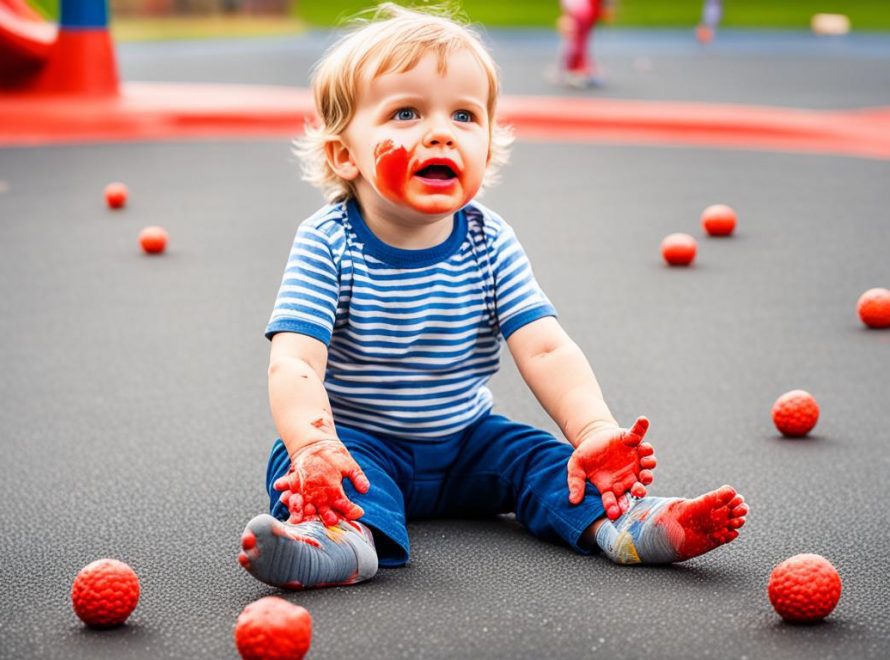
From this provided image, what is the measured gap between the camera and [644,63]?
550 inches

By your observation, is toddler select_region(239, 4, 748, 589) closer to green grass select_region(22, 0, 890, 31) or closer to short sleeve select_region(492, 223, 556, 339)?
short sleeve select_region(492, 223, 556, 339)

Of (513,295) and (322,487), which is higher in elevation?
(513,295)

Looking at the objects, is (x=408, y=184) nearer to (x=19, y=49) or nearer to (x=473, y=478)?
(x=473, y=478)

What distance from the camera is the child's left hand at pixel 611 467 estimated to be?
6.86ft

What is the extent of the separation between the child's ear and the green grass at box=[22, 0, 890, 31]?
64.1ft

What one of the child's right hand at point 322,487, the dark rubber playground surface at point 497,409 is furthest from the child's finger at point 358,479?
the dark rubber playground surface at point 497,409

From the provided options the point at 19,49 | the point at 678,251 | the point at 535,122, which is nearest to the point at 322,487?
the point at 678,251

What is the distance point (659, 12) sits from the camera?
78.0 feet

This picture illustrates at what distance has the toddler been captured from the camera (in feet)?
6.98

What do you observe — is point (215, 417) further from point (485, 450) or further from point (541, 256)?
point (541, 256)

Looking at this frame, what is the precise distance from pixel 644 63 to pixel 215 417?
1158 cm

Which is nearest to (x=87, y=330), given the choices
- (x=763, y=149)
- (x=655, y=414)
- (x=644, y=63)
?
(x=655, y=414)

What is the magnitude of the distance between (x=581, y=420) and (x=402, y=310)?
344 millimetres

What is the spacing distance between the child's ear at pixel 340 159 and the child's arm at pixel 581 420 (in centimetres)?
39
